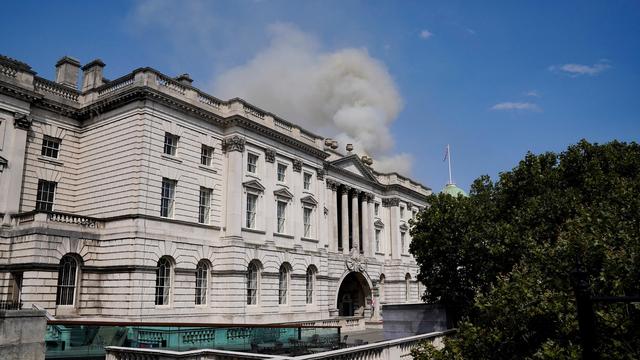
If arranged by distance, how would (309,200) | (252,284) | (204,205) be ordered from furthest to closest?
(309,200)
(252,284)
(204,205)

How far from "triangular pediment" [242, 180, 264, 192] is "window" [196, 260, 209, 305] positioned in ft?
19.7

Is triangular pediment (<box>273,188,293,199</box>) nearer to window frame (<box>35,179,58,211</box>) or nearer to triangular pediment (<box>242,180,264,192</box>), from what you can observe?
triangular pediment (<box>242,180,264,192</box>)

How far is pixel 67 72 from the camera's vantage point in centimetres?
3597

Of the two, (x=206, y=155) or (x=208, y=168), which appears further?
(x=206, y=155)


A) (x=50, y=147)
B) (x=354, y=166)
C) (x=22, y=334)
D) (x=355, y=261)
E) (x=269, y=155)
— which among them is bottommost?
(x=22, y=334)

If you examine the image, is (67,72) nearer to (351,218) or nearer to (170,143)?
(170,143)

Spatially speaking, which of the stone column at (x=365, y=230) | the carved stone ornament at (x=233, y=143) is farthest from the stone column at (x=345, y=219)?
the carved stone ornament at (x=233, y=143)

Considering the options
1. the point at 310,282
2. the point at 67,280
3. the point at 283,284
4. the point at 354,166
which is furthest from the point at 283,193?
the point at 67,280

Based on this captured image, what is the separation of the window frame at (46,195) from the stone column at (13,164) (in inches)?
70.0

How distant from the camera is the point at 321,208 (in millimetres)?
44969

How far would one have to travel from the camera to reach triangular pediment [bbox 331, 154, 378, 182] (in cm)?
5113

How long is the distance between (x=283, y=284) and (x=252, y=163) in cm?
945

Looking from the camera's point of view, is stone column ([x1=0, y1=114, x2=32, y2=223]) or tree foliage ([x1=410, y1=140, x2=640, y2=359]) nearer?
tree foliage ([x1=410, y1=140, x2=640, y2=359])

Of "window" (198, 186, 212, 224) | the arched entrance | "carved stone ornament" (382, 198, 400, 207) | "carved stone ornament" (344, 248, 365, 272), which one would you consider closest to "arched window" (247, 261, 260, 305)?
"window" (198, 186, 212, 224)
